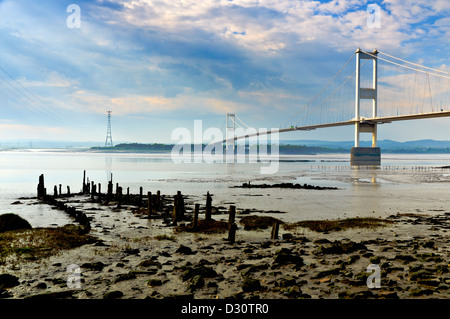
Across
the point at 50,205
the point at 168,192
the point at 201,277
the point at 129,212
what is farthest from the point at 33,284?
the point at 168,192

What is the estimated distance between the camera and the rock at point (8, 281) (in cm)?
807

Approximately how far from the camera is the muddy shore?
25.4ft

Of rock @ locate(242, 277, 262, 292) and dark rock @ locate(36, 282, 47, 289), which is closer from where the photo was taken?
rock @ locate(242, 277, 262, 292)

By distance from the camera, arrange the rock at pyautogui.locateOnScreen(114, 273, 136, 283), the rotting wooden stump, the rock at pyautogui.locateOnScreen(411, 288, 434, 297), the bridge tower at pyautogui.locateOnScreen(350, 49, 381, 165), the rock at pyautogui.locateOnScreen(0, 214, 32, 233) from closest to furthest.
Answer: the rock at pyautogui.locateOnScreen(411, 288, 434, 297) → the rock at pyautogui.locateOnScreen(114, 273, 136, 283) → the rock at pyautogui.locateOnScreen(0, 214, 32, 233) → the rotting wooden stump → the bridge tower at pyautogui.locateOnScreen(350, 49, 381, 165)

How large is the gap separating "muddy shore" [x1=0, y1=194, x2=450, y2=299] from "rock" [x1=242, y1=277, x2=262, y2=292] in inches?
1.3

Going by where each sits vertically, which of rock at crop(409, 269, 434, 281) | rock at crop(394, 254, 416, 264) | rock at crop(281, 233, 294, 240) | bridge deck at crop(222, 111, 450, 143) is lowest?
rock at crop(281, 233, 294, 240)

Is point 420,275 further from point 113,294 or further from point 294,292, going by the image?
point 113,294

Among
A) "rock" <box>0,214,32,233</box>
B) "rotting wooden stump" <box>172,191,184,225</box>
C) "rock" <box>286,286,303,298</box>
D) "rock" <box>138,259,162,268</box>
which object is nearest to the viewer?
"rock" <box>286,286,303,298</box>

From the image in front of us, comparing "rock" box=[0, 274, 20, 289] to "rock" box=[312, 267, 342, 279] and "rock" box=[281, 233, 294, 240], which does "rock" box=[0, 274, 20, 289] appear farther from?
"rock" box=[281, 233, 294, 240]

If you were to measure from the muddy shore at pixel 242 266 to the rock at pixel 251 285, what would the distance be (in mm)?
33

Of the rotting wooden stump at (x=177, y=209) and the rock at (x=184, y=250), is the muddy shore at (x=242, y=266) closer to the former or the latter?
the rock at (x=184, y=250)

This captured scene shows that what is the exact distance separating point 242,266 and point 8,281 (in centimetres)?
532

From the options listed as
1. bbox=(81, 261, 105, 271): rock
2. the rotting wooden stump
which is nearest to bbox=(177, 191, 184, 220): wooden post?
the rotting wooden stump
